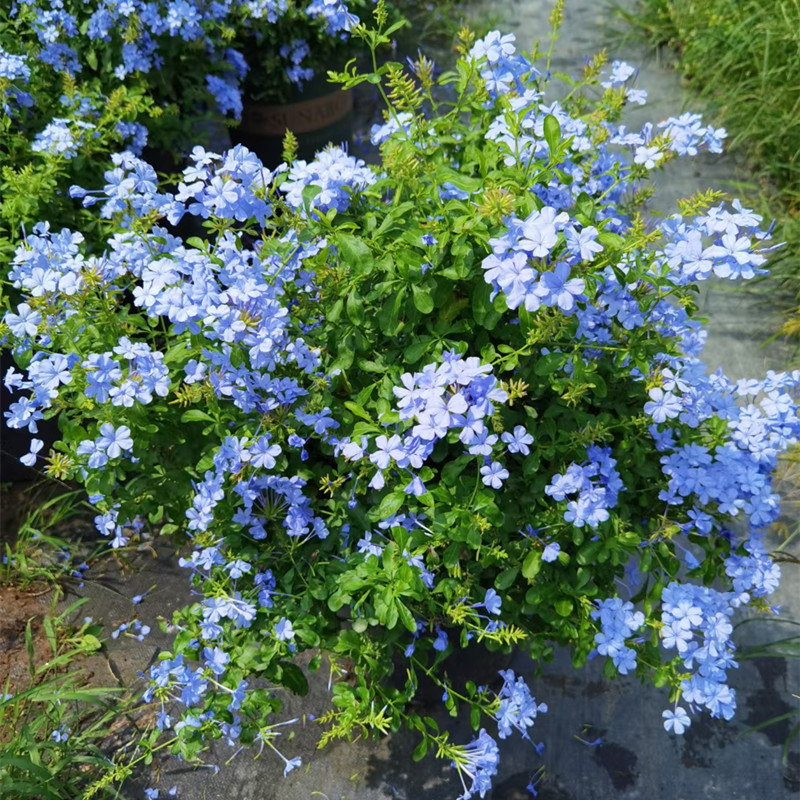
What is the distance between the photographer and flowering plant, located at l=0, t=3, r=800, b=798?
4.99 feet

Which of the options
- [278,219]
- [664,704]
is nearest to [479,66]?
[278,219]

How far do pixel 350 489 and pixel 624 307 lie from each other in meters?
0.63

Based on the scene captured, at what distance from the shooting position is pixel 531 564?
1628mm

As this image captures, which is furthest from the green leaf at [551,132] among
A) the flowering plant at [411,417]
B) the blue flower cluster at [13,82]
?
the blue flower cluster at [13,82]

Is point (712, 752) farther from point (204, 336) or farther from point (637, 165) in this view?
point (204, 336)

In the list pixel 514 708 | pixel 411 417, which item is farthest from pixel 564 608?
pixel 411 417

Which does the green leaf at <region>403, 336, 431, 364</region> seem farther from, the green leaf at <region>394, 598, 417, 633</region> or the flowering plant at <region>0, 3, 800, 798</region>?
the green leaf at <region>394, 598, 417, 633</region>

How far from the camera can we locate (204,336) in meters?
1.64

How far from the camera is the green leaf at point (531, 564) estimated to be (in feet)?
5.30

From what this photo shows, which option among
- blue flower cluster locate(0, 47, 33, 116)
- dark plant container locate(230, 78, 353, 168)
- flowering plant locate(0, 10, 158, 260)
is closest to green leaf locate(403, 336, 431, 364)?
flowering plant locate(0, 10, 158, 260)

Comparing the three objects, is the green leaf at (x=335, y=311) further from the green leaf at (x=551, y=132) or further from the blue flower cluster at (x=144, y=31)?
the blue flower cluster at (x=144, y=31)

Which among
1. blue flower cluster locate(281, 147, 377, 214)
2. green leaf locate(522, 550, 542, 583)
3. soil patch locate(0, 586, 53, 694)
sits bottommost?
soil patch locate(0, 586, 53, 694)

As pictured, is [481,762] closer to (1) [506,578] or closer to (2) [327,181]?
(1) [506,578]

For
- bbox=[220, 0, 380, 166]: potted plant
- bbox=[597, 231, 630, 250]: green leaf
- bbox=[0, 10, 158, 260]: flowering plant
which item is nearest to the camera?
bbox=[597, 231, 630, 250]: green leaf
